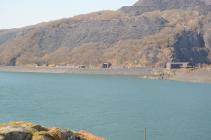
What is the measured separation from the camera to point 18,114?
68.4 m

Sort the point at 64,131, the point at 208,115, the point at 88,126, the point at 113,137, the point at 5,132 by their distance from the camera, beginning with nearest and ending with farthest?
the point at 5,132 → the point at 64,131 → the point at 113,137 → the point at 88,126 → the point at 208,115

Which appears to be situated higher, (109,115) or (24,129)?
(24,129)

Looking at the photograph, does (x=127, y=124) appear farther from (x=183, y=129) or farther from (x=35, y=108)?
(x=35, y=108)

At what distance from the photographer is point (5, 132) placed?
14.5 m

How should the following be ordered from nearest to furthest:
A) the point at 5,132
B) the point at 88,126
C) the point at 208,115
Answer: the point at 5,132, the point at 88,126, the point at 208,115

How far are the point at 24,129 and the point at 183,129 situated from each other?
43.5 meters

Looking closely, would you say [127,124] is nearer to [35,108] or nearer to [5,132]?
[35,108]

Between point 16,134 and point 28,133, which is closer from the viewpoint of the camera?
point 16,134

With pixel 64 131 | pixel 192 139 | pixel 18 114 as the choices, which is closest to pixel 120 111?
pixel 18 114

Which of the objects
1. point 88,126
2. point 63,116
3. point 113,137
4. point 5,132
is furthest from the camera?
point 63,116

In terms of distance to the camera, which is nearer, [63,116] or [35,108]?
[63,116]

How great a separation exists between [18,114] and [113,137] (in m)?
25.2

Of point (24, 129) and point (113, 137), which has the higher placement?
point (24, 129)

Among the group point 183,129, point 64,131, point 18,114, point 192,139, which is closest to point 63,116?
point 18,114
